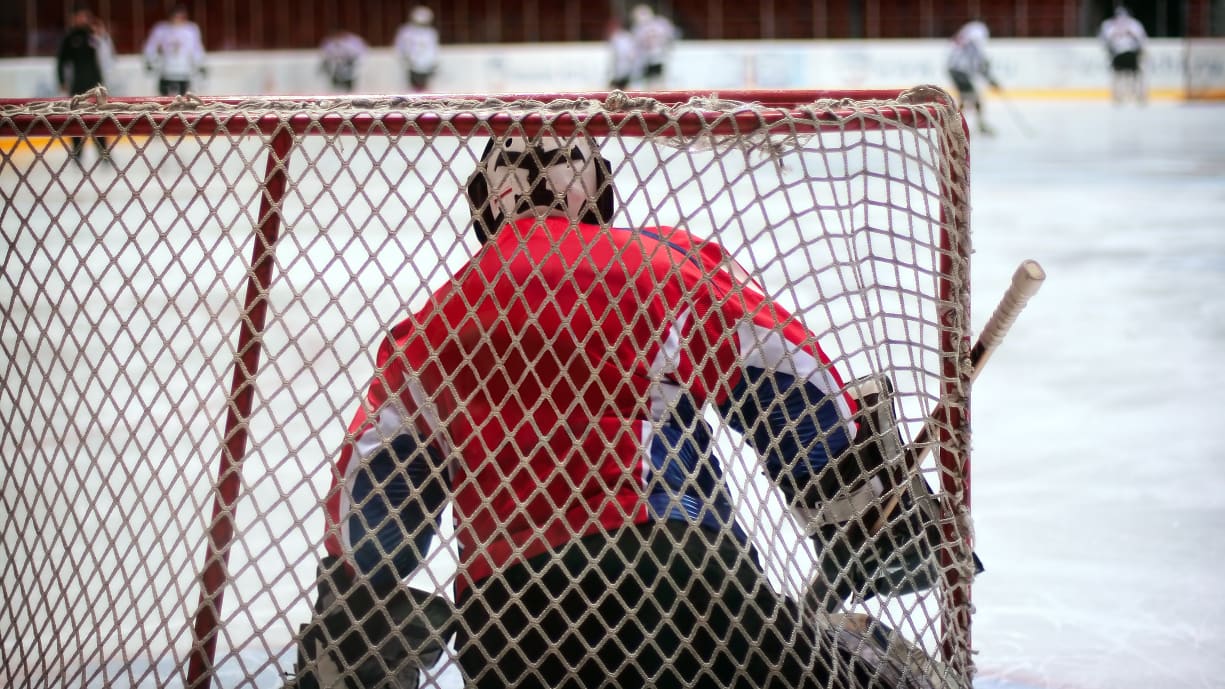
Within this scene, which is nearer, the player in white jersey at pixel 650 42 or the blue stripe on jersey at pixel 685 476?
the blue stripe on jersey at pixel 685 476

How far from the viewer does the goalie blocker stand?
4.98ft

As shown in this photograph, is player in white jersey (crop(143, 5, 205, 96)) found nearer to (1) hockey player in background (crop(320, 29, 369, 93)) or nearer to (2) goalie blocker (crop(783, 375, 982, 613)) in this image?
(1) hockey player in background (crop(320, 29, 369, 93))

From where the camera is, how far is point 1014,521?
2998 millimetres

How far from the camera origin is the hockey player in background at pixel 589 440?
4.65 ft

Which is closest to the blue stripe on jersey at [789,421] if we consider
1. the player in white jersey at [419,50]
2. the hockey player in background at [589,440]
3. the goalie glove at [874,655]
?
the hockey player in background at [589,440]

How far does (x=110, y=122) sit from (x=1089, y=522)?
224cm

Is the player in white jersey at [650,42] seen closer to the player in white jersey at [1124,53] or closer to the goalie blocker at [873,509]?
the player in white jersey at [1124,53]

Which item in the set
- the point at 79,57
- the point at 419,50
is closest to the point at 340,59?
the point at 419,50

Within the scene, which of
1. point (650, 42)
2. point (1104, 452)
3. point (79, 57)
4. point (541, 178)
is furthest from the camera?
point (650, 42)

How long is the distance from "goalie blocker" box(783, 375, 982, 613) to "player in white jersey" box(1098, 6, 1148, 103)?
580 inches

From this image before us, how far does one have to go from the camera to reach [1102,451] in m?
3.46

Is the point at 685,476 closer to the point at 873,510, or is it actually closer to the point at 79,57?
the point at 873,510

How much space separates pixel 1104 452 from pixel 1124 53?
13.0 metres

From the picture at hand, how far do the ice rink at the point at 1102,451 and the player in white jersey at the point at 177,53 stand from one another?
7.16m
